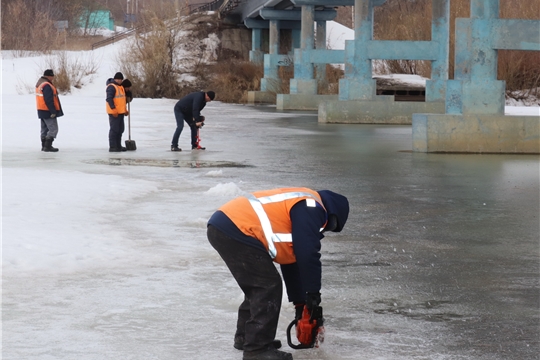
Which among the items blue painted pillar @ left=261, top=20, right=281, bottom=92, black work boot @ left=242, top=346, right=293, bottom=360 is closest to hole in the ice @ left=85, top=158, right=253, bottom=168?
black work boot @ left=242, top=346, right=293, bottom=360

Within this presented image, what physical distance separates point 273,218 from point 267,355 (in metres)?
0.78

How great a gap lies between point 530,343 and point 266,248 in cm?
177

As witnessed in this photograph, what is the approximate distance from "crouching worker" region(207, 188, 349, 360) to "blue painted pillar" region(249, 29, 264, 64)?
58979mm

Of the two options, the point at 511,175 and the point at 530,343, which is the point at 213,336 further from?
the point at 511,175

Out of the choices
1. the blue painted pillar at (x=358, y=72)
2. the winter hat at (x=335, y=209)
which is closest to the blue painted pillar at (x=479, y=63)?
the blue painted pillar at (x=358, y=72)

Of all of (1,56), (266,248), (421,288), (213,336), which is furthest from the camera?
(1,56)

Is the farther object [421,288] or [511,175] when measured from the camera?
[511,175]

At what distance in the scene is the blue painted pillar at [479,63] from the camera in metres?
18.8

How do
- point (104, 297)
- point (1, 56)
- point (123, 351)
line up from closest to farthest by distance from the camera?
1. point (123, 351)
2. point (104, 297)
3. point (1, 56)

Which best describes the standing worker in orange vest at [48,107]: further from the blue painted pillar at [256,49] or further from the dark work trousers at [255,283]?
the blue painted pillar at [256,49]

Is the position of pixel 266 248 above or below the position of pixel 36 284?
above

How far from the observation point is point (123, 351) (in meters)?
5.30

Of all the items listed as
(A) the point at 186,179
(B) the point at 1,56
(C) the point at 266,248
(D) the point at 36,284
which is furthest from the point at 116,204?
(B) the point at 1,56

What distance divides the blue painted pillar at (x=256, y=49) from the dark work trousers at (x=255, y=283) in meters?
59.0
